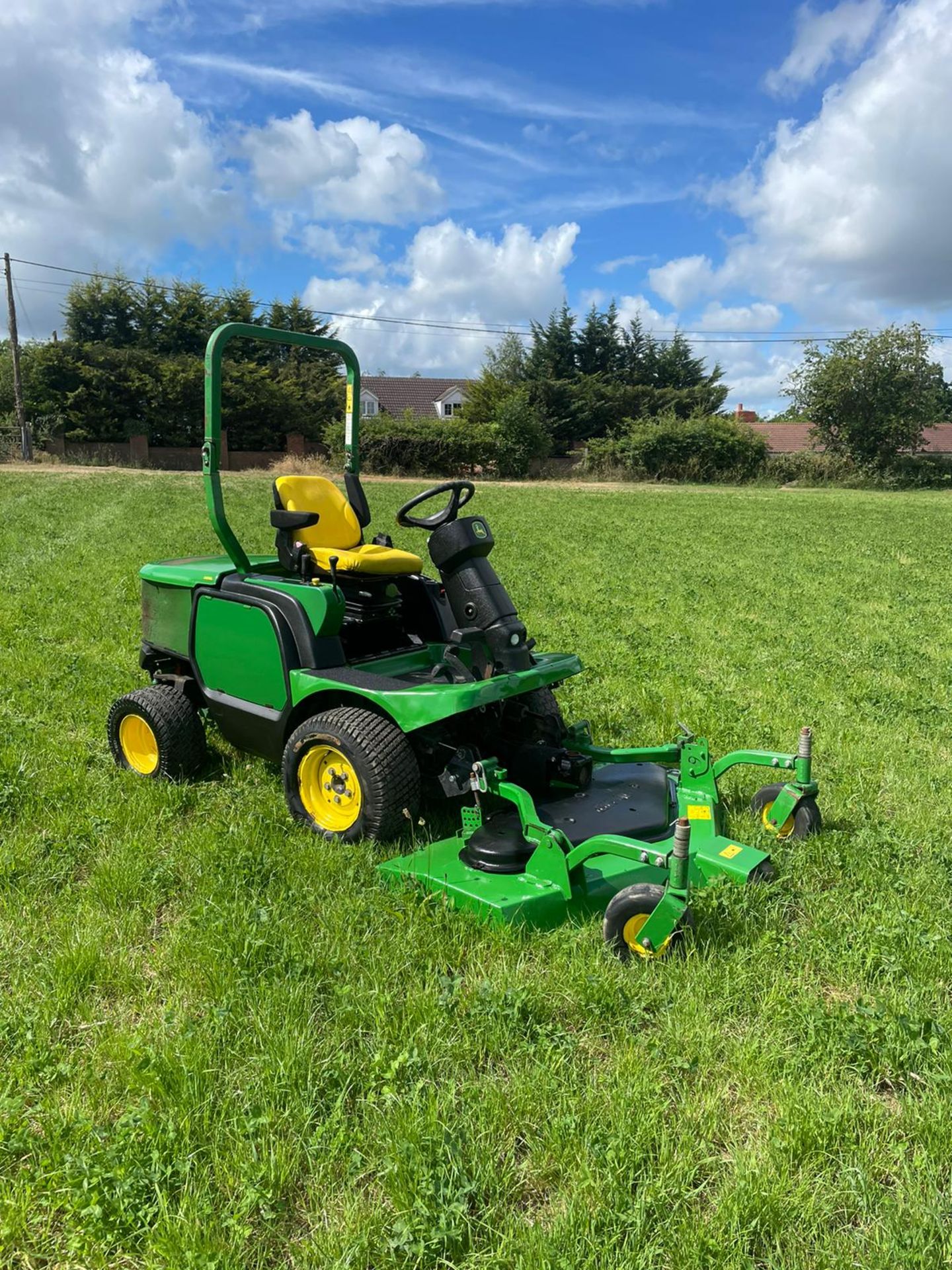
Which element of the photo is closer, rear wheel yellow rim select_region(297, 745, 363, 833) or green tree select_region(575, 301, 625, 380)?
rear wheel yellow rim select_region(297, 745, 363, 833)

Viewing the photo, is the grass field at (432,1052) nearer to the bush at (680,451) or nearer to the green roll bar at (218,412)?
the green roll bar at (218,412)

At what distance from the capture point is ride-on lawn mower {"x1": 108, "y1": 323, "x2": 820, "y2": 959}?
326 cm

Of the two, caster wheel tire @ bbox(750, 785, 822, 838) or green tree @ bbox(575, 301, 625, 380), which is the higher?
green tree @ bbox(575, 301, 625, 380)

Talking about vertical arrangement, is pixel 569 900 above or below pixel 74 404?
below

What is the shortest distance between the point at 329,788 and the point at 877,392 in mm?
42004

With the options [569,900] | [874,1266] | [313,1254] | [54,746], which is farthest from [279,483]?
[874,1266]

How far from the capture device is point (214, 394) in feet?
14.3

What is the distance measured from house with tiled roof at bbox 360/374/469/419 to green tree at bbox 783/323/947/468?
83.9 ft

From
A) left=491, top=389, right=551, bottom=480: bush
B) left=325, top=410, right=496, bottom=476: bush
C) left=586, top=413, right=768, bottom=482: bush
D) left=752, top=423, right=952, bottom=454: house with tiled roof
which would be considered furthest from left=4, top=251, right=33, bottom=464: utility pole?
left=752, top=423, right=952, bottom=454: house with tiled roof

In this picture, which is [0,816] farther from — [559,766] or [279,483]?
[559,766]

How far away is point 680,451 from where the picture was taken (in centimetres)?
3847

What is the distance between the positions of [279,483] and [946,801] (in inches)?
145

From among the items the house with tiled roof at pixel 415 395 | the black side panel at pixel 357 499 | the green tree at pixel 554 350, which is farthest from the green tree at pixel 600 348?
the black side panel at pixel 357 499

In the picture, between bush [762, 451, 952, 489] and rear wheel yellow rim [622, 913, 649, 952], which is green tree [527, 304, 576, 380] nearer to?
bush [762, 451, 952, 489]
